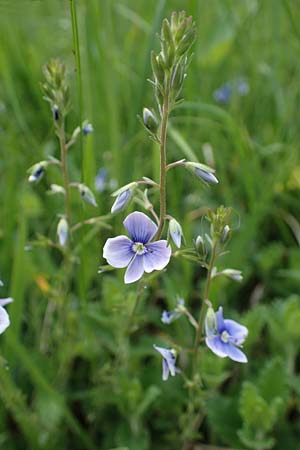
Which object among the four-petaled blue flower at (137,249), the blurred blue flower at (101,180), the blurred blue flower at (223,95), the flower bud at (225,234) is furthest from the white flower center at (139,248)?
the blurred blue flower at (223,95)

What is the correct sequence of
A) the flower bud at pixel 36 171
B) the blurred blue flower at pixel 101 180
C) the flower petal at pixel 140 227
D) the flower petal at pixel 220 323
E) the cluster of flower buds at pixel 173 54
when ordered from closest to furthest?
the cluster of flower buds at pixel 173 54 < the flower petal at pixel 140 227 < the flower petal at pixel 220 323 < the flower bud at pixel 36 171 < the blurred blue flower at pixel 101 180

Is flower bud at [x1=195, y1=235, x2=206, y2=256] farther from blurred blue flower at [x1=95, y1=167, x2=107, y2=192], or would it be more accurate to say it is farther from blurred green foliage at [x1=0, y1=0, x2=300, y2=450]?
blurred blue flower at [x1=95, y1=167, x2=107, y2=192]

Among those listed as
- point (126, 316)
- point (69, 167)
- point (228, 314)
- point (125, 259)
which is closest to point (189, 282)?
point (228, 314)

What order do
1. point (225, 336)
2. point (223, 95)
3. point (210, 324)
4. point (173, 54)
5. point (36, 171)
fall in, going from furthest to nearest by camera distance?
point (223, 95) → point (36, 171) → point (225, 336) → point (210, 324) → point (173, 54)

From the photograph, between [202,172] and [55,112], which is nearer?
[202,172]

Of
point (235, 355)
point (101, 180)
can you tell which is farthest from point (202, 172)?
point (101, 180)

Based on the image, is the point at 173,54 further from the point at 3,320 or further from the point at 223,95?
the point at 223,95

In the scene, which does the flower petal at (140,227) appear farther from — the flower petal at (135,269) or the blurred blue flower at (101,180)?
the blurred blue flower at (101,180)
